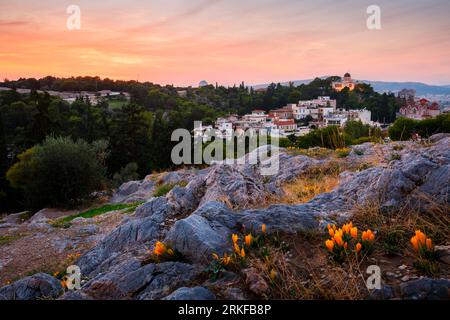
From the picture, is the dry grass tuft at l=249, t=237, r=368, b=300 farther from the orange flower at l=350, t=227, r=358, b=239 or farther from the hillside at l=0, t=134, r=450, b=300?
the orange flower at l=350, t=227, r=358, b=239

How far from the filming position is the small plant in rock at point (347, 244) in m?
3.37

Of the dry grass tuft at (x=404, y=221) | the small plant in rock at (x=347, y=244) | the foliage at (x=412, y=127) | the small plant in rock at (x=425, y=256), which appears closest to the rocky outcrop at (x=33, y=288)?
the small plant in rock at (x=347, y=244)

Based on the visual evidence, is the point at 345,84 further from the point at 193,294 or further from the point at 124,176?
the point at 193,294

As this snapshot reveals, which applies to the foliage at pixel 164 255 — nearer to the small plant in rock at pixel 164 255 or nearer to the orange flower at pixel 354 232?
the small plant in rock at pixel 164 255

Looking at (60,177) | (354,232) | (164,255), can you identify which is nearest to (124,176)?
(60,177)

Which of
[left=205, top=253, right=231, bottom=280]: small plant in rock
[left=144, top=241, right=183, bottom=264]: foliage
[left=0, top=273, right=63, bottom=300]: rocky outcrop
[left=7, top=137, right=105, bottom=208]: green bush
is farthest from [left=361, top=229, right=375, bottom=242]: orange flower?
[left=7, top=137, right=105, bottom=208]: green bush

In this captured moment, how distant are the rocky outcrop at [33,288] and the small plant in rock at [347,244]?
426cm

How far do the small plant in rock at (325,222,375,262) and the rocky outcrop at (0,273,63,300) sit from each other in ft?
14.0

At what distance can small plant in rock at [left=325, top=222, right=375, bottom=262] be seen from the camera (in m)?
3.37

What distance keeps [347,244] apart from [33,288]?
498 cm
